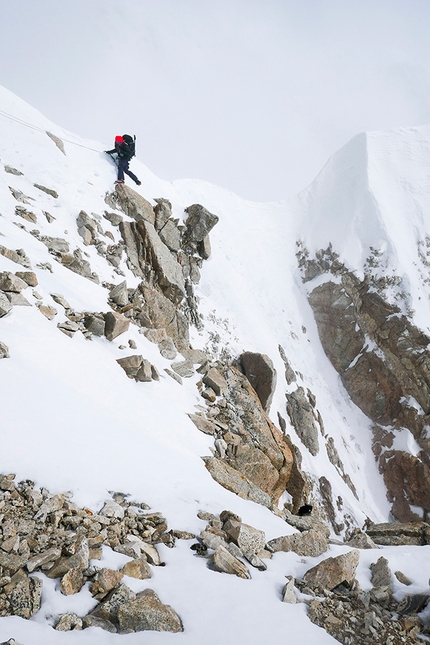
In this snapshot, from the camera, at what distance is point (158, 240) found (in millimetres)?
17734

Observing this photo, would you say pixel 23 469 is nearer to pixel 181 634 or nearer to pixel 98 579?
pixel 98 579

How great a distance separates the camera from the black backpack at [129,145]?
1788 centimetres

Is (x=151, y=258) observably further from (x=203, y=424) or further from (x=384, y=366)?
(x=384, y=366)

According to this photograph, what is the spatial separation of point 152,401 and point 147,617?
22.2 ft

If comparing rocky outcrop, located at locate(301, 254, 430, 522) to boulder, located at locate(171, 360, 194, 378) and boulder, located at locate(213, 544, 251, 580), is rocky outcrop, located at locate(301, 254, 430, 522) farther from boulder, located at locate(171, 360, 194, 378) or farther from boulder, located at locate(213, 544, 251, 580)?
boulder, located at locate(213, 544, 251, 580)

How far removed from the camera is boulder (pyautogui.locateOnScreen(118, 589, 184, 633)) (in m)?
3.17

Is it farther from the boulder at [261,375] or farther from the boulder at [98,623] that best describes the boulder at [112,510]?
the boulder at [261,375]

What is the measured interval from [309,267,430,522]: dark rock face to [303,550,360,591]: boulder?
2676 cm

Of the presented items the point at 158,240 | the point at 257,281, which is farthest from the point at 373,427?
the point at 158,240

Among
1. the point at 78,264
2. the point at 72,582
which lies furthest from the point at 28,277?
the point at 72,582

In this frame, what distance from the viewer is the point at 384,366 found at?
3100cm

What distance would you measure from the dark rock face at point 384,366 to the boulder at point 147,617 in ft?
95.7

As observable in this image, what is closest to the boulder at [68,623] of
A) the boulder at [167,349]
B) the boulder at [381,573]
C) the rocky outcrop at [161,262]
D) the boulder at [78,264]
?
the boulder at [381,573]

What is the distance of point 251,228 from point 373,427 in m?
23.5
